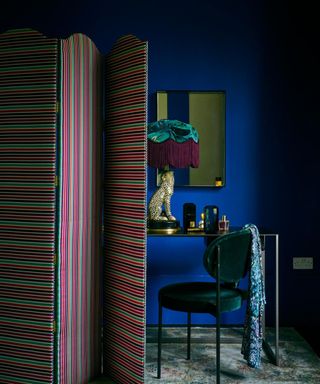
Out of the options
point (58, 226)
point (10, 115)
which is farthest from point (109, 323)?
point (10, 115)

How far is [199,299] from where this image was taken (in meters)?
2.75

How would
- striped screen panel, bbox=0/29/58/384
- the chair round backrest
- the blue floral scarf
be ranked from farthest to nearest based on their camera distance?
the blue floral scarf, the chair round backrest, striped screen panel, bbox=0/29/58/384

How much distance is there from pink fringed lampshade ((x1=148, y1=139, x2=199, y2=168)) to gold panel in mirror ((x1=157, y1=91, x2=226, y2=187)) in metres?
0.67

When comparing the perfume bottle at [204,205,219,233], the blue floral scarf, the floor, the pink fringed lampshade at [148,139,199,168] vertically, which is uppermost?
the pink fringed lampshade at [148,139,199,168]

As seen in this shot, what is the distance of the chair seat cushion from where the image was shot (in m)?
2.74

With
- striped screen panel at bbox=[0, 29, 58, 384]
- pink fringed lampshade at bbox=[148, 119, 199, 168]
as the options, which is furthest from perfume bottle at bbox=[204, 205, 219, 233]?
striped screen panel at bbox=[0, 29, 58, 384]

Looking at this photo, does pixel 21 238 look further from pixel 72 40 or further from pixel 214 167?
pixel 214 167

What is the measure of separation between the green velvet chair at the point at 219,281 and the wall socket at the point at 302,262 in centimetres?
116

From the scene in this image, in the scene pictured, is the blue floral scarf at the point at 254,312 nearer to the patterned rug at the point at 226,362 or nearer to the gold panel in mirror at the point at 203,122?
the patterned rug at the point at 226,362

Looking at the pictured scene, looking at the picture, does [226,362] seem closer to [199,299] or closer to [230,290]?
[230,290]

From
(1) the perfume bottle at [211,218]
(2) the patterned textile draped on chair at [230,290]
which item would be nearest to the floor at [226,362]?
(2) the patterned textile draped on chair at [230,290]

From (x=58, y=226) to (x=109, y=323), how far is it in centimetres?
70

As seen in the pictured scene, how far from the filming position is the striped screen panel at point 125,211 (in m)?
2.62

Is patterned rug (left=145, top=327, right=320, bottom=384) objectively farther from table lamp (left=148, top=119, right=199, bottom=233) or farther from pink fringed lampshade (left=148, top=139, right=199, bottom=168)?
pink fringed lampshade (left=148, top=139, right=199, bottom=168)
